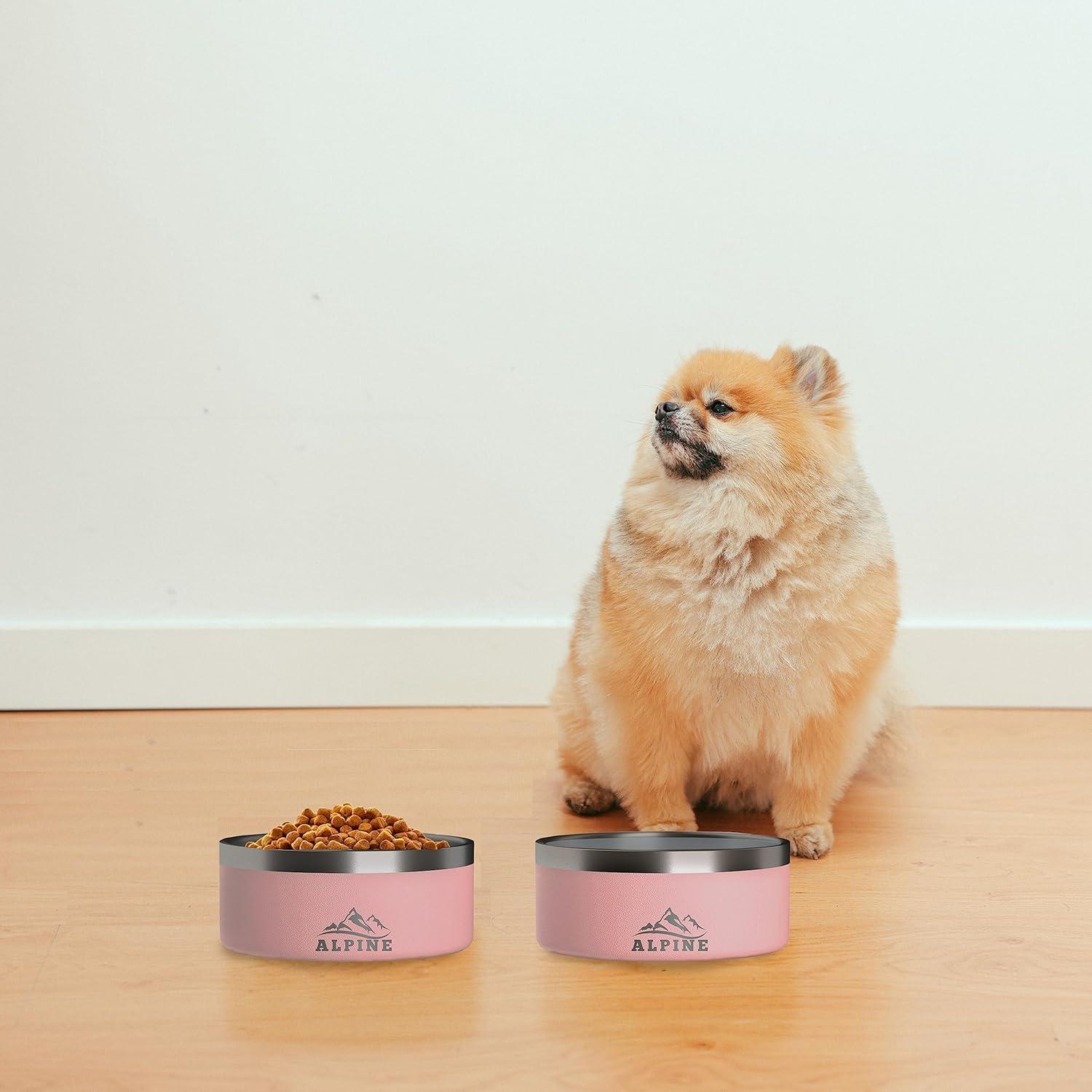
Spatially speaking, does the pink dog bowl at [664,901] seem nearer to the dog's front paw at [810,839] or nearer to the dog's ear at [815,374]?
the dog's front paw at [810,839]

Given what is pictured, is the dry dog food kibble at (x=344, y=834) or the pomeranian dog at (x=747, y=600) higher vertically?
the pomeranian dog at (x=747, y=600)

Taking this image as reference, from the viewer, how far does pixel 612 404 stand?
2771mm

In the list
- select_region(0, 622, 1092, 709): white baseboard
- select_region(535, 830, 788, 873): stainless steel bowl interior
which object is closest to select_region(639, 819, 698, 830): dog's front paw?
select_region(535, 830, 788, 873): stainless steel bowl interior

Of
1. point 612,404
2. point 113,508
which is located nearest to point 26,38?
point 113,508

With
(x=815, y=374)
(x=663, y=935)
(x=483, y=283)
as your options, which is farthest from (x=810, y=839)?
(x=483, y=283)

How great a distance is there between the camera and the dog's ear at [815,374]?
158 cm

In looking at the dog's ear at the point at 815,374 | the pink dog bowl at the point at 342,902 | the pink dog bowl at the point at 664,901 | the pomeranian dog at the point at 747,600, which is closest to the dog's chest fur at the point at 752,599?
the pomeranian dog at the point at 747,600

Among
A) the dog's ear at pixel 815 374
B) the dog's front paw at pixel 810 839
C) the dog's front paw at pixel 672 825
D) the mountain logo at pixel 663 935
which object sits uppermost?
the dog's ear at pixel 815 374

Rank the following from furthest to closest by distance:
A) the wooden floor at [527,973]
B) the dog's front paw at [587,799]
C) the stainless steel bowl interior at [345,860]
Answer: the dog's front paw at [587,799]
the stainless steel bowl interior at [345,860]
the wooden floor at [527,973]

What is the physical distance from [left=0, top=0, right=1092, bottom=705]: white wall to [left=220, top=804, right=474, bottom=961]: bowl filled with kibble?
1.63 metres

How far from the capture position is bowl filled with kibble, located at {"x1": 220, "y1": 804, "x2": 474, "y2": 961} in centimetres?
109

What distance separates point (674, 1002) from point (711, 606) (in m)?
0.58

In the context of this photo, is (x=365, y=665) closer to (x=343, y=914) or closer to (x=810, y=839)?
(x=810, y=839)

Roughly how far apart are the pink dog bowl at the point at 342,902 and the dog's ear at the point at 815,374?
2.61 ft
